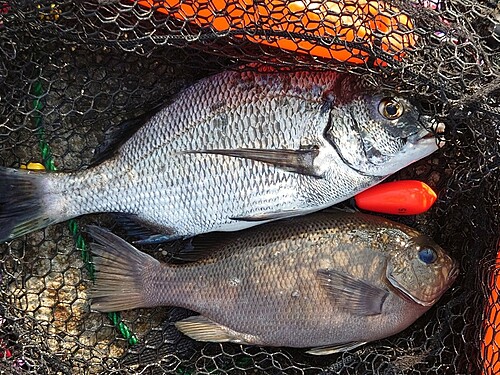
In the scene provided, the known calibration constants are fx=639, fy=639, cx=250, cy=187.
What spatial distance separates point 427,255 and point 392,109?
1.76ft

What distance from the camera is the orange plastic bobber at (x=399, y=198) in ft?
7.38

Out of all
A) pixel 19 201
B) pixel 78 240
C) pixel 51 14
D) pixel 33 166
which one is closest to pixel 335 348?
pixel 78 240

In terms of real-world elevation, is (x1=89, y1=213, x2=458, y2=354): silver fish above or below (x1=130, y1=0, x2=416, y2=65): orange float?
below

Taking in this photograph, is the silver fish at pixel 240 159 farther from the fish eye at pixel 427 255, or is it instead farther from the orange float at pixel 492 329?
the orange float at pixel 492 329

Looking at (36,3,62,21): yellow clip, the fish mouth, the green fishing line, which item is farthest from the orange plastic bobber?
(36,3,62,21): yellow clip

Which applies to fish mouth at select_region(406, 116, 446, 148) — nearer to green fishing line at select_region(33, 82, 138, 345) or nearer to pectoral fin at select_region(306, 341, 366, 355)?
pectoral fin at select_region(306, 341, 366, 355)

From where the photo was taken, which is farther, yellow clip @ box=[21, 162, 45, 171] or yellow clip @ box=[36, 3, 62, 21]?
yellow clip @ box=[21, 162, 45, 171]

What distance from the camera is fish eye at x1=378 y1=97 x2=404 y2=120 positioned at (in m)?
2.08

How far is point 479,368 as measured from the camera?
85.2 inches

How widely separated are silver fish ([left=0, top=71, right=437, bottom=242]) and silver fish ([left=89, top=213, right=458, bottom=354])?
0.11 metres

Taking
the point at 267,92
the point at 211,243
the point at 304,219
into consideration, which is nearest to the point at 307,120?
the point at 267,92

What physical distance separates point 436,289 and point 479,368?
294 mm

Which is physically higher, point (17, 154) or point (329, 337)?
point (17, 154)

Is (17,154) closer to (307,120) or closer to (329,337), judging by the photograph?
(307,120)
